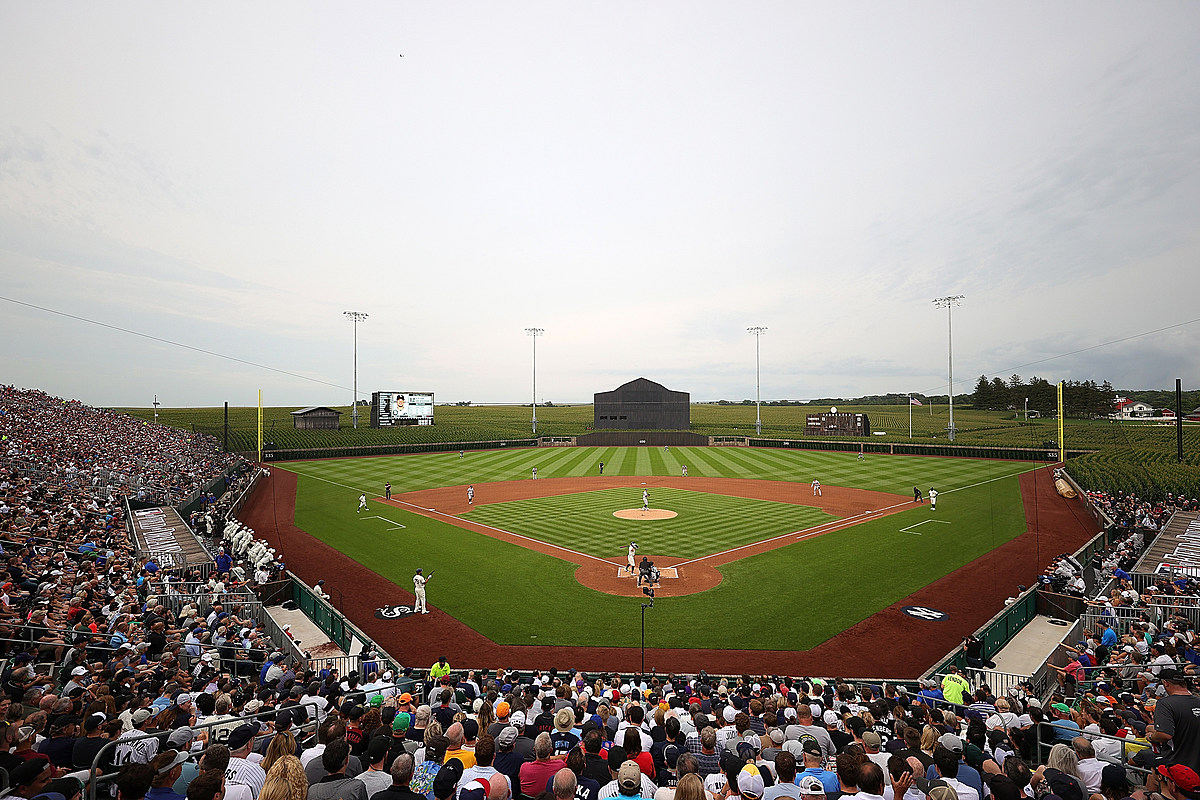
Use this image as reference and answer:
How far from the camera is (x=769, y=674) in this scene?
1347 centimetres

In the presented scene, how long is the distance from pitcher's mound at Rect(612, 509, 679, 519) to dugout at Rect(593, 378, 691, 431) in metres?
47.8

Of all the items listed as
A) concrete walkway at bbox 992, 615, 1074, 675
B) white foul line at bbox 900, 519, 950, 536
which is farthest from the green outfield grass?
concrete walkway at bbox 992, 615, 1074, 675

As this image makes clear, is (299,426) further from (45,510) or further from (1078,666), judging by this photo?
(1078,666)

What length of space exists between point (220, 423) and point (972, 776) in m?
85.1

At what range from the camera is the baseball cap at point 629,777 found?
4.75 m

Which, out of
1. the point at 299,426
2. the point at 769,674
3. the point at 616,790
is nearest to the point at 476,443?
the point at 299,426

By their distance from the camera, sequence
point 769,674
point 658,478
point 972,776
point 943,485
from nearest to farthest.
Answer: point 972,776
point 769,674
point 943,485
point 658,478

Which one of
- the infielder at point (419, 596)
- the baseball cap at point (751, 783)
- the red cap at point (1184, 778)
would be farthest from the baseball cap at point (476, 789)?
the infielder at point (419, 596)

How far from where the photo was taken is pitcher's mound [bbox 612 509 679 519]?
97.0 feet

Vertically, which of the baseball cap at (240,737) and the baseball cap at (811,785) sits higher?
the baseball cap at (811,785)

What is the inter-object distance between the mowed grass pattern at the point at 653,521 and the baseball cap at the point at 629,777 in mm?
18047

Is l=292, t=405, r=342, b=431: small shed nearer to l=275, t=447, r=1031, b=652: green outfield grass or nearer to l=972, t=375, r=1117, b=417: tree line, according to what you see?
l=275, t=447, r=1031, b=652: green outfield grass

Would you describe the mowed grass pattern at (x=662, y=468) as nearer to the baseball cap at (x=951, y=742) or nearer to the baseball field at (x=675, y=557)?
the baseball field at (x=675, y=557)

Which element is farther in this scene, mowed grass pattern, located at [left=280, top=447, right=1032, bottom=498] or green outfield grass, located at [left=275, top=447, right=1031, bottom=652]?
mowed grass pattern, located at [left=280, top=447, right=1032, bottom=498]
